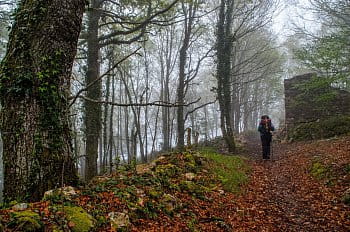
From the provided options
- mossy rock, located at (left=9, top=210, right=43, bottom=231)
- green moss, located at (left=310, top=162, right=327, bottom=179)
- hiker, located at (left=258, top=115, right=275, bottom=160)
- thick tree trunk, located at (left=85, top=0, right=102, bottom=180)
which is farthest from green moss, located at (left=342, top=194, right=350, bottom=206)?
thick tree trunk, located at (left=85, top=0, right=102, bottom=180)

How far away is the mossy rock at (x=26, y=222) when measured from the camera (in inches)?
99.1

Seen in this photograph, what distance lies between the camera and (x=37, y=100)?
3525 millimetres

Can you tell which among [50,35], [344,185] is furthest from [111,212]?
[344,185]

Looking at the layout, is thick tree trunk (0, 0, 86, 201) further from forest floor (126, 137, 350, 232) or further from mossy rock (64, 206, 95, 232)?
forest floor (126, 137, 350, 232)

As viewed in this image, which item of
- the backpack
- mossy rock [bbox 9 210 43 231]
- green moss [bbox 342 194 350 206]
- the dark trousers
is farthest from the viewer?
the backpack

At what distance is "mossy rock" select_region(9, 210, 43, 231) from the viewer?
252cm

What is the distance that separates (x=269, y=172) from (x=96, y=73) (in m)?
6.92

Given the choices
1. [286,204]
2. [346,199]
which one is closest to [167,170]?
[286,204]

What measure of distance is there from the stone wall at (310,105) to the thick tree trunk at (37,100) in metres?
14.5

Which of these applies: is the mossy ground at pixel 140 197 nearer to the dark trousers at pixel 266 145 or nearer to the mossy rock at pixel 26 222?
the mossy rock at pixel 26 222

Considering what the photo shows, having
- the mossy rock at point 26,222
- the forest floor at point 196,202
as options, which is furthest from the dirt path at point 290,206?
the mossy rock at point 26,222

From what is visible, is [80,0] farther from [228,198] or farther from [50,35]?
[228,198]

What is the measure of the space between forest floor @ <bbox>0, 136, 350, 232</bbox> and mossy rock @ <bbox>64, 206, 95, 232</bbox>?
11mm

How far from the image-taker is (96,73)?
32.2 feet
